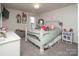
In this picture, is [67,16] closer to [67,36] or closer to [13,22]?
[67,36]

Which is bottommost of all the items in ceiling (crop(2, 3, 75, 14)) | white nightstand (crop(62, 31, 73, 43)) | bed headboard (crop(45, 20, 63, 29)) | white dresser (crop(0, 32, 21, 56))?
white dresser (crop(0, 32, 21, 56))

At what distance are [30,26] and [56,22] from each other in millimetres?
360

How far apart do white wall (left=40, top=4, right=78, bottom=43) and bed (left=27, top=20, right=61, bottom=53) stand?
131 millimetres

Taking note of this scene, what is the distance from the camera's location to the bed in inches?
36.5

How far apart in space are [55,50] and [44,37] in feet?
0.76

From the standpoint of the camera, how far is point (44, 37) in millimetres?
961

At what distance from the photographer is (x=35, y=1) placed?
0.79 meters

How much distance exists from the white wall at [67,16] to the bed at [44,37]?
0.13 metres

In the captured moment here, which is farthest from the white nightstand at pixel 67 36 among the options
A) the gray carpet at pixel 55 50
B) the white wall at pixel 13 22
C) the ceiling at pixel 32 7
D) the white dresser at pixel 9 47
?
the white dresser at pixel 9 47

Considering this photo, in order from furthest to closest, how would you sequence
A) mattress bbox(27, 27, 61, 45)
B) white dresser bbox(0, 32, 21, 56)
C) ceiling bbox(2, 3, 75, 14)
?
1. mattress bbox(27, 27, 61, 45)
2. ceiling bbox(2, 3, 75, 14)
3. white dresser bbox(0, 32, 21, 56)

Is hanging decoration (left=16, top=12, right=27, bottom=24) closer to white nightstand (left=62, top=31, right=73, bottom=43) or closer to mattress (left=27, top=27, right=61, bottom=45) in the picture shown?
mattress (left=27, top=27, right=61, bottom=45)

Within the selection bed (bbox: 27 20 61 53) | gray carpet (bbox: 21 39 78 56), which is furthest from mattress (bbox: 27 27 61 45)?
gray carpet (bbox: 21 39 78 56)

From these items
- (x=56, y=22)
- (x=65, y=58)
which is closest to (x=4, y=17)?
(x=56, y=22)

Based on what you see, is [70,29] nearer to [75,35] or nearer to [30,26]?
[75,35]
